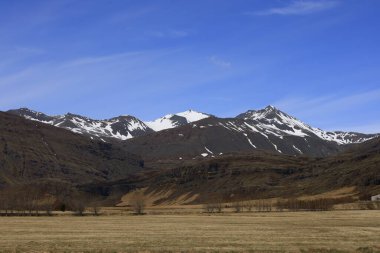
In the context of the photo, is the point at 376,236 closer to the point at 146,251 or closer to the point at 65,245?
the point at 146,251

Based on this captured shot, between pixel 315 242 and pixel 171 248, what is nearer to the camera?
pixel 171 248

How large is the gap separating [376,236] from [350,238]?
4.39 metres

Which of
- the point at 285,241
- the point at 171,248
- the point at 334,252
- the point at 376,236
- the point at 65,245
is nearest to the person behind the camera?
the point at 334,252

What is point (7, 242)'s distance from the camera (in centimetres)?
5497

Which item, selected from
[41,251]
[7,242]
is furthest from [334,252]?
[7,242]

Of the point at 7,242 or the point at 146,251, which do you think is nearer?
the point at 146,251

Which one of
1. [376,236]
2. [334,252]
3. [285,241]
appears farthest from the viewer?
[376,236]

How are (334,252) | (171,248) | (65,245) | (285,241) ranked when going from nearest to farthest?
(334,252)
(171,248)
(65,245)
(285,241)

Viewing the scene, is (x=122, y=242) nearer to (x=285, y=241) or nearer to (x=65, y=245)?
(x=65, y=245)

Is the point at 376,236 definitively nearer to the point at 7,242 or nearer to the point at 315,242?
the point at 315,242

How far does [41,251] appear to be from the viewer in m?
46.1

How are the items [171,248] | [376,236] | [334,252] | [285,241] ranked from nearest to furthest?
[334,252]
[171,248]
[285,241]
[376,236]

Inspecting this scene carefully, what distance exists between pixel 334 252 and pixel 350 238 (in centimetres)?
1510

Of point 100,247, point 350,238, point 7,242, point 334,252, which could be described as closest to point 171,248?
point 100,247
